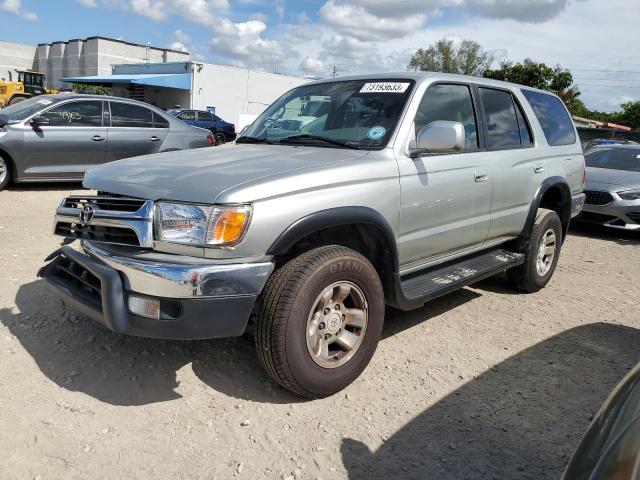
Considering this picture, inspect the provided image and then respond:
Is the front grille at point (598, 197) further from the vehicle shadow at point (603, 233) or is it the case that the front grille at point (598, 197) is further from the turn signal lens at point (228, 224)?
the turn signal lens at point (228, 224)

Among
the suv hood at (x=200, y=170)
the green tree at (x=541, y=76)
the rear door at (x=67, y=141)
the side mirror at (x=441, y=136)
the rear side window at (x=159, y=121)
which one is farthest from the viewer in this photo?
the green tree at (x=541, y=76)

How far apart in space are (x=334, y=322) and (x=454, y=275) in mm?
1276

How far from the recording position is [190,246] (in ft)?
8.90

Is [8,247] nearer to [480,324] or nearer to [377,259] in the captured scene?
[377,259]

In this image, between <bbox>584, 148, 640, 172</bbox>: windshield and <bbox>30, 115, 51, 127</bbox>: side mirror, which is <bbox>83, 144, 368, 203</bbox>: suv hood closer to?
<bbox>30, 115, 51, 127</bbox>: side mirror

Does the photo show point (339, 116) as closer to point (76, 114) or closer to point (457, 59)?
point (76, 114)

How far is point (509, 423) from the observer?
2998 mm

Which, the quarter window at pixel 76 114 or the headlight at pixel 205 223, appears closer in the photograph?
the headlight at pixel 205 223

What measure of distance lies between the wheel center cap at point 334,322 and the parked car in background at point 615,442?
1624 millimetres

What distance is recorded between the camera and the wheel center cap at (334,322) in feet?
10.2

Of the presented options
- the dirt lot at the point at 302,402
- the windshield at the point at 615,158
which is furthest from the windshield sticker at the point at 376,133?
the windshield at the point at 615,158

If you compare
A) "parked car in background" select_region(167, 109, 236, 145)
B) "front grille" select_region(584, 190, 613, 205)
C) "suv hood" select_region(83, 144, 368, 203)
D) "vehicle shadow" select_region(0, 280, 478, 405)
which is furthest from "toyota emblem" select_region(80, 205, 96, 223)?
"parked car in background" select_region(167, 109, 236, 145)

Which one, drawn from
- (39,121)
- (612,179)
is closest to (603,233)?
(612,179)

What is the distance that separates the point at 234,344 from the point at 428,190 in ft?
5.60
